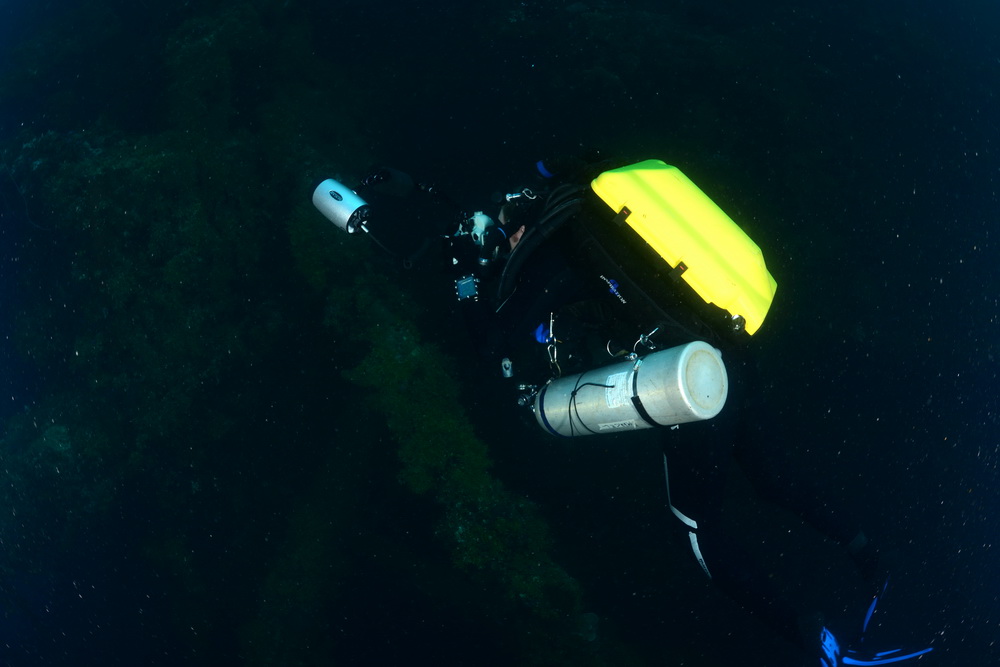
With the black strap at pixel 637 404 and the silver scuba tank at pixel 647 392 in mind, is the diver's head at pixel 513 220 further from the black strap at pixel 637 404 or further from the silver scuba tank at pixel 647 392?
the black strap at pixel 637 404

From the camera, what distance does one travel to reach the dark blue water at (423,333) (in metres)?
5.06

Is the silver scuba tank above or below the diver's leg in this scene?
above

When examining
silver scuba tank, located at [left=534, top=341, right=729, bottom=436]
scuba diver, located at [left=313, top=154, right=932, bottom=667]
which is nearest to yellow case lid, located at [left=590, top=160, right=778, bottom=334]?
scuba diver, located at [left=313, top=154, right=932, bottom=667]

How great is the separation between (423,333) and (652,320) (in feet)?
8.41

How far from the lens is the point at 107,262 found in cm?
611

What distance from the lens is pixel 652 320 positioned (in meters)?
3.69

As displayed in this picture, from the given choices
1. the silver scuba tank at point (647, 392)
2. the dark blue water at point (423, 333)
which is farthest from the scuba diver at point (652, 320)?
the dark blue water at point (423, 333)

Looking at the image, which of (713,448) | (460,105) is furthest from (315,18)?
(713,448)

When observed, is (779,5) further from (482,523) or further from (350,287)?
(482,523)

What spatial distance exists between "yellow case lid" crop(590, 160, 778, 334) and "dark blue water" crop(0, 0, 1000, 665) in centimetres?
129

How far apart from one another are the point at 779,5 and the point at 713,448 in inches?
240

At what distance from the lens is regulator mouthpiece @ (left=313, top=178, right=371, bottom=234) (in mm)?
4395

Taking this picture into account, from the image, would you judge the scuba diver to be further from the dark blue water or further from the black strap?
the dark blue water

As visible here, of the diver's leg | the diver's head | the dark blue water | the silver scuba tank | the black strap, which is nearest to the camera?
the silver scuba tank
